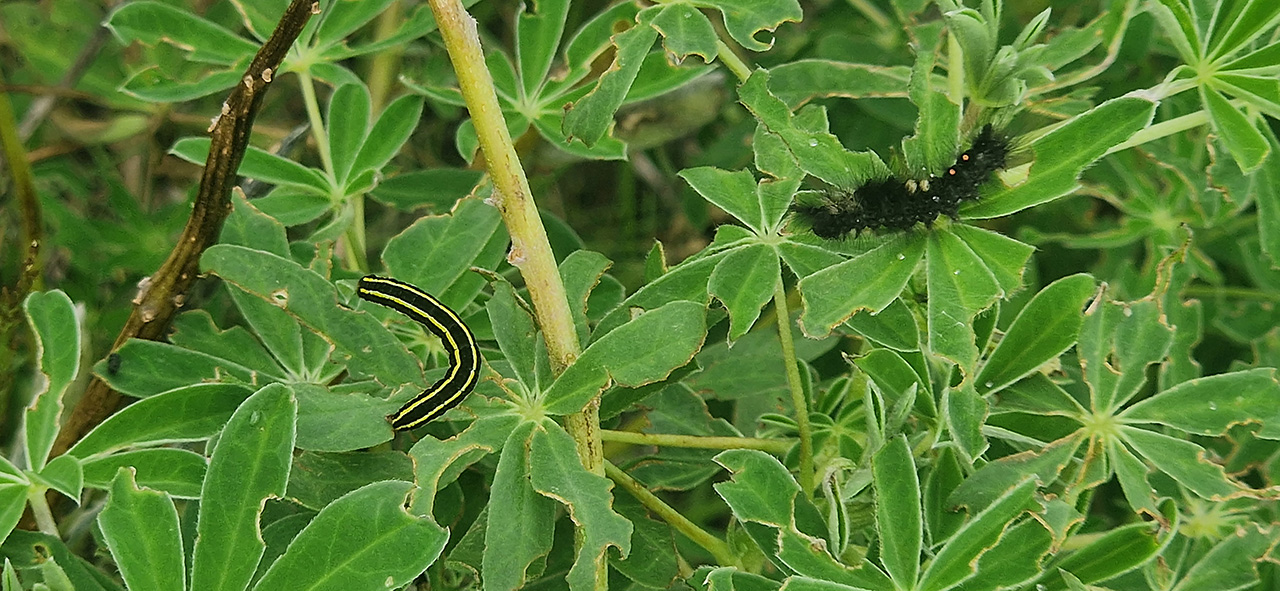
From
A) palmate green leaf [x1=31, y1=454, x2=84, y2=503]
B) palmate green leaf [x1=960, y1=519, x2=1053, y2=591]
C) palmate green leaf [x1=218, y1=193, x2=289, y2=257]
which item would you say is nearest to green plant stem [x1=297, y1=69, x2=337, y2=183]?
palmate green leaf [x1=218, y1=193, x2=289, y2=257]

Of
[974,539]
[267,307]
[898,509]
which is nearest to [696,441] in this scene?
[898,509]

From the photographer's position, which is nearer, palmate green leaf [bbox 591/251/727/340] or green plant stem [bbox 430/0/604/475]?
green plant stem [bbox 430/0/604/475]

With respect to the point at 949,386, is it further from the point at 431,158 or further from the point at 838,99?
the point at 431,158

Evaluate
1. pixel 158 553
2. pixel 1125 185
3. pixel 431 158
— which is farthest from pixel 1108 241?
pixel 158 553

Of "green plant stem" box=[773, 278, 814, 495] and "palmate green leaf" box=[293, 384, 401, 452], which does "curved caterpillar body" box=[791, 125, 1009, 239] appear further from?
"palmate green leaf" box=[293, 384, 401, 452]

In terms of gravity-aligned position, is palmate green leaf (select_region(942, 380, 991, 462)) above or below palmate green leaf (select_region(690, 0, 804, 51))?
below

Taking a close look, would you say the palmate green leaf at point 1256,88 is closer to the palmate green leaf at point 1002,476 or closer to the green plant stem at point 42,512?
the palmate green leaf at point 1002,476
